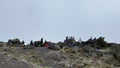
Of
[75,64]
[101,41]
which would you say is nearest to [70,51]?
[75,64]

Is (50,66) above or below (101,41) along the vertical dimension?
below

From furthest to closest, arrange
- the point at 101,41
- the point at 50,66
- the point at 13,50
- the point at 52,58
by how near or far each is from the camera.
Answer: the point at 101,41 → the point at 13,50 → the point at 52,58 → the point at 50,66

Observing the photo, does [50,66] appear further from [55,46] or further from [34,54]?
[55,46]

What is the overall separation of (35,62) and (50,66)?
1761 mm

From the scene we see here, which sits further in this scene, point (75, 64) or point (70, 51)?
point (70, 51)

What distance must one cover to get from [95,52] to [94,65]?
21.3 feet

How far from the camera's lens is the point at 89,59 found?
130 ft

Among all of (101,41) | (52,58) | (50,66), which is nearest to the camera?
(50,66)

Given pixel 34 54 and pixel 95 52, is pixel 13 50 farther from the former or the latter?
pixel 95 52

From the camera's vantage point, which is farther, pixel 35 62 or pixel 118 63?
pixel 118 63

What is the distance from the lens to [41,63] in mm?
35969

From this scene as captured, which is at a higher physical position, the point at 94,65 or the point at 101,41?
the point at 101,41

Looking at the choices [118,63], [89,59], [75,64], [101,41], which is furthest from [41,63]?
[101,41]

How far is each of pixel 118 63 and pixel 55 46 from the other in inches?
333
